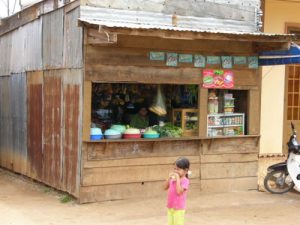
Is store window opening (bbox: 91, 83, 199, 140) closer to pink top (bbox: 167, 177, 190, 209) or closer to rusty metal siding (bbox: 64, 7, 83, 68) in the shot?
rusty metal siding (bbox: 64, 7, 83, 68)

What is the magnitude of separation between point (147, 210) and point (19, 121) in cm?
451

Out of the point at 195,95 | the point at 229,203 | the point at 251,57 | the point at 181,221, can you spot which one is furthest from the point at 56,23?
the point at 181,221

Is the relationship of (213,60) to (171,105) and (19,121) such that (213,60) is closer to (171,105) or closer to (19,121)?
(171,105)

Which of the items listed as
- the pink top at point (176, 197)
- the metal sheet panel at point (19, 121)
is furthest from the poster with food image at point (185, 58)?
the metal sheet panel at point (19, 121)

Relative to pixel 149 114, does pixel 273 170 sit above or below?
below

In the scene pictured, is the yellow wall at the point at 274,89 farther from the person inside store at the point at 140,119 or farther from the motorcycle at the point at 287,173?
the person inside store at the point at 140,119

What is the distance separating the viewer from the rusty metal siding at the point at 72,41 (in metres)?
8.76

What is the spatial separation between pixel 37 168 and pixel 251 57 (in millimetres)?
4579

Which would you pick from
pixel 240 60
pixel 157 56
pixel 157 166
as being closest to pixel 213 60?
pixel 240 60

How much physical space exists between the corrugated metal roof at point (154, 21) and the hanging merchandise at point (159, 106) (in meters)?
1.18

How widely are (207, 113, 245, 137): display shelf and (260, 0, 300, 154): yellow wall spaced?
3.48 meters

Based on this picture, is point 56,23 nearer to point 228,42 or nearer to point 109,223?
point 228,42

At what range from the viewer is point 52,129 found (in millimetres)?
9977

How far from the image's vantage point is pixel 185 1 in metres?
9.72
